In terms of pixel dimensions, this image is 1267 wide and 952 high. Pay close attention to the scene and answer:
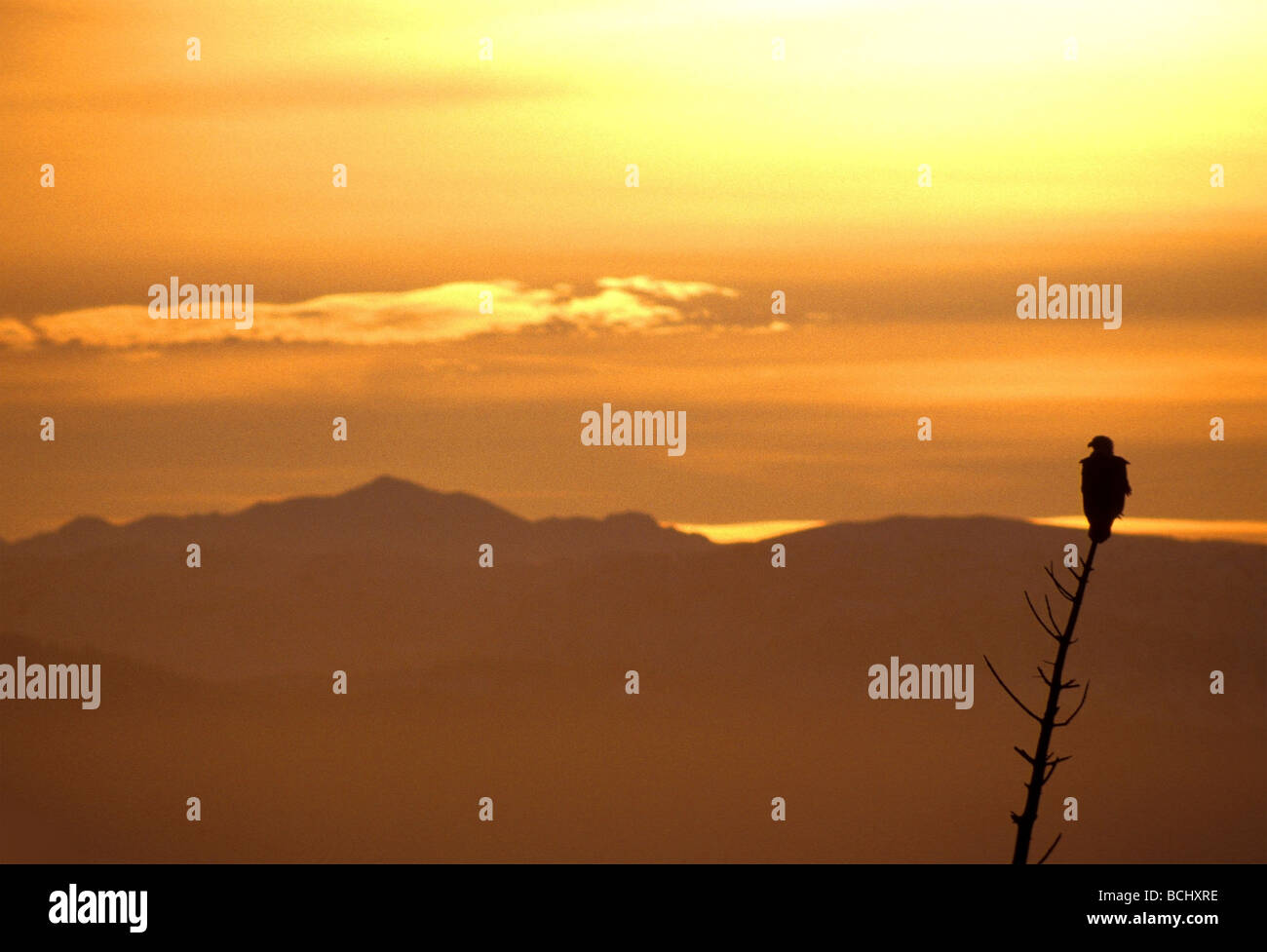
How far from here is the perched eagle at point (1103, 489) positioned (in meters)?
13.8

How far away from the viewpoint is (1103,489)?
13812mm

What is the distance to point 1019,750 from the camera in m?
15.9

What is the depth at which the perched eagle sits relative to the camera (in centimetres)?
1377
